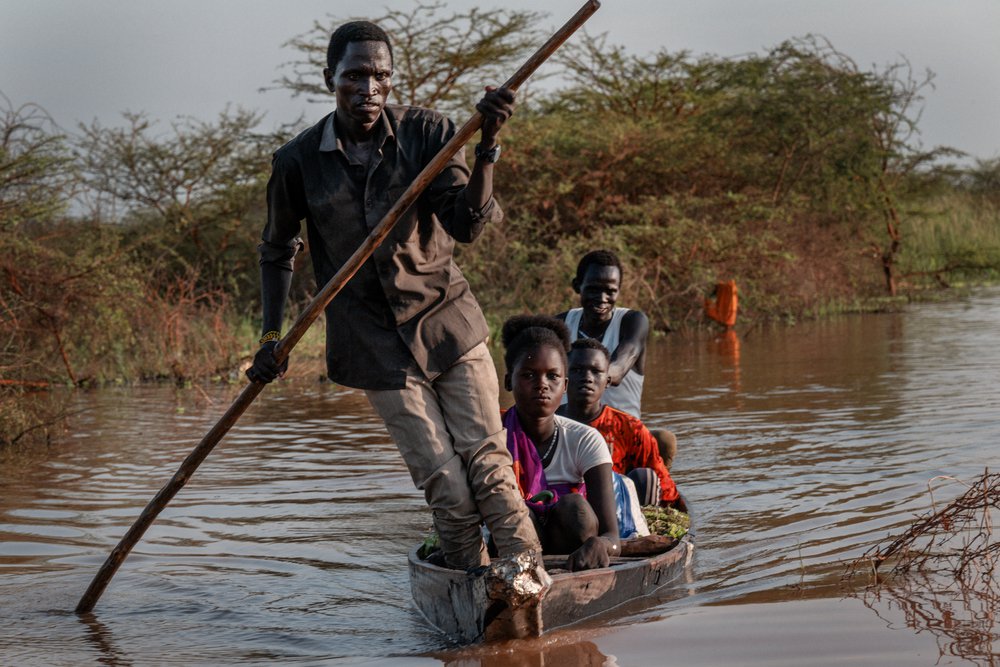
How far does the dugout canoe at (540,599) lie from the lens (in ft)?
13.5

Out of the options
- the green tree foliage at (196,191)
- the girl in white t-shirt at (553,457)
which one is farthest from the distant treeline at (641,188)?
the girl in white t-shirt at (553,457)

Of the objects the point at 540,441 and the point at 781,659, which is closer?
the point at 781,659

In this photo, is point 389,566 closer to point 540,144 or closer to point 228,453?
point 228,453

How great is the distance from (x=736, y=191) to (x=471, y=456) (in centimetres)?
1712

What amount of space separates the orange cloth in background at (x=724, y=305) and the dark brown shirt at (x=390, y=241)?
14120mm

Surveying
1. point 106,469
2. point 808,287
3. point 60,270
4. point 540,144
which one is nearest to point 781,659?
point 106,469

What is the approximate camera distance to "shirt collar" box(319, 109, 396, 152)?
399 centimetres

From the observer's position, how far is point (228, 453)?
8945mm

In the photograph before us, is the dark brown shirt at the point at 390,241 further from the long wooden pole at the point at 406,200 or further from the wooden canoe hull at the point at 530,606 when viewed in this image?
the wooden canoe hull at the point at 530,606

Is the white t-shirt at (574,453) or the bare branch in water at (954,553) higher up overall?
the white t-shirt at (574,453)

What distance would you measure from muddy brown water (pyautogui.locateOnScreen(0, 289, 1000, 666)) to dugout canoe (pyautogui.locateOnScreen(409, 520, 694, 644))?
7 cm

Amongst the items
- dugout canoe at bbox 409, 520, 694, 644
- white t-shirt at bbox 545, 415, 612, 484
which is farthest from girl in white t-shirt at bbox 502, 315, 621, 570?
dugout canoe at bbox 409, 520, 694, 644

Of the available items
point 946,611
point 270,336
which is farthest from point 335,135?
point 946,611

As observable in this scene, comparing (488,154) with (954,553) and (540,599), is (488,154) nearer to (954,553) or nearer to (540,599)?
(540,599)
